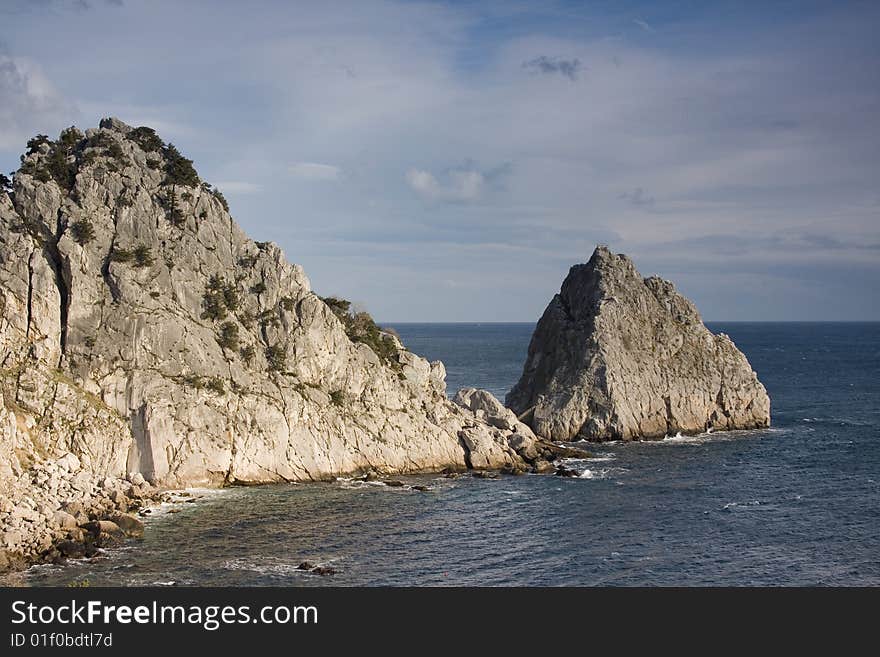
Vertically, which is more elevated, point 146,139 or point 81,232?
point 146,139

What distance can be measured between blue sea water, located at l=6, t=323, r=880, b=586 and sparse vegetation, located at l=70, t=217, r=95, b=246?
23106mm

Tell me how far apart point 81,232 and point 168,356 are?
12190mm

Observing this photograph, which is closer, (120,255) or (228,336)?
(120,255)

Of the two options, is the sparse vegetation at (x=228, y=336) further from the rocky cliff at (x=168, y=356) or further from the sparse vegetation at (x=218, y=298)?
the sparse vegetation at (x=218, y=298)

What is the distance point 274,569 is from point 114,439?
21913 millimetres

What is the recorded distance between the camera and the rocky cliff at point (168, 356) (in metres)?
61.4

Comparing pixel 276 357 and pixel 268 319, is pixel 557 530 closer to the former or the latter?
pixel 276 357

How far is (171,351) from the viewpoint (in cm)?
6738

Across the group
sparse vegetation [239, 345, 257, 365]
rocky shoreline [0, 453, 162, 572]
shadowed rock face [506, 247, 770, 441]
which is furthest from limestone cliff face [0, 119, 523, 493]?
shadowed rock face [506, 247, 770, 441]

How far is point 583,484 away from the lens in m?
69.1

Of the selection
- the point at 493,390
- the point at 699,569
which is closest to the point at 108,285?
the point at 699,569

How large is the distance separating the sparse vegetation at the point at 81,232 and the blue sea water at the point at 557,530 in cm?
2311

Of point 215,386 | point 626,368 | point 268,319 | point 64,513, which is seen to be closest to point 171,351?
point 215,386
